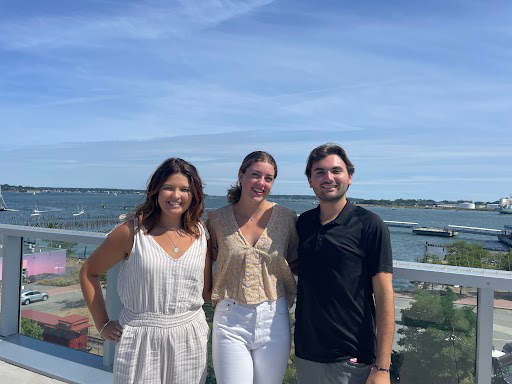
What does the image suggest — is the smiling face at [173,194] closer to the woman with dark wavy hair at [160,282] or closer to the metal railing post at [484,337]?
the woman with dark wavy hair at [160,282]

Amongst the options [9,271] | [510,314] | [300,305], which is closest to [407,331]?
[510,314]

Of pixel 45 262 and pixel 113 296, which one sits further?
pixel 45 262

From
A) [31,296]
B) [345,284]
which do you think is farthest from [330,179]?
[31,296]

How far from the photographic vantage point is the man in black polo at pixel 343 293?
1775mm

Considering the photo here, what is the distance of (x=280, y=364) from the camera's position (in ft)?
6.51

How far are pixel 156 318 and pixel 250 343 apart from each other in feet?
1.44

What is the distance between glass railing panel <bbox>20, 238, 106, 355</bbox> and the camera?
2998 mm

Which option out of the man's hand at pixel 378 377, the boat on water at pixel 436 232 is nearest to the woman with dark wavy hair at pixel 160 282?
the man's hand at pixel 378 377

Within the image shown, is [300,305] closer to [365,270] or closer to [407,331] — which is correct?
[365,270]

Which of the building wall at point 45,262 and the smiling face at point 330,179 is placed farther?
the building wall at point 45,262

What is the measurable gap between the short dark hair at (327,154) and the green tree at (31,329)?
104 inches

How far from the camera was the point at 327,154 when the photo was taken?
194 centimetres

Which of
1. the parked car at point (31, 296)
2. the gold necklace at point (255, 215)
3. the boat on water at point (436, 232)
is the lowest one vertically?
the boat on water at point (436, 232)

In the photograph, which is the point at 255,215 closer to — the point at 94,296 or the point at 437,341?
the point at 94,296
